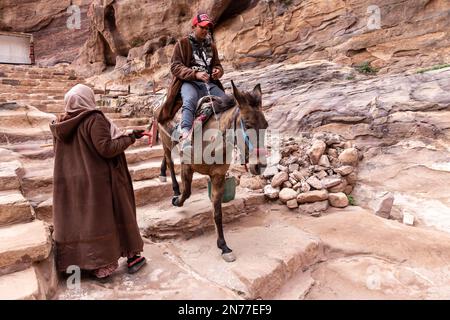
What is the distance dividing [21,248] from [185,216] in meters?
1.94

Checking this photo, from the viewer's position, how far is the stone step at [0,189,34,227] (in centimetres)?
296

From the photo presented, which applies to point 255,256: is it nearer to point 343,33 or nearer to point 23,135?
point 23,135

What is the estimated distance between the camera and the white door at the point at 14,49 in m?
19.6

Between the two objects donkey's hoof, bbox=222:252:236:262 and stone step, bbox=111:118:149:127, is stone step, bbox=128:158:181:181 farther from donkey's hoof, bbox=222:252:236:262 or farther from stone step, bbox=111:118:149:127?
donkey's hoof, bbox=222:252:236:262

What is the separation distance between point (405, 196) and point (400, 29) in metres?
4.12

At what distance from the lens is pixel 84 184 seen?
2559 millimetres

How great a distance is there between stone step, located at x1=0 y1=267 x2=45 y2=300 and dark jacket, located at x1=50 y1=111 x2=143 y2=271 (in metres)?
0.30

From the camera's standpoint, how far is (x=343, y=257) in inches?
140

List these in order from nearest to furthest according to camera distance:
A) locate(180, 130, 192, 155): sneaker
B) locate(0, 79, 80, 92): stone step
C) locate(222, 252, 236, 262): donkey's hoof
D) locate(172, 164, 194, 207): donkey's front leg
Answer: locate(222, 252, 236, 262): donkey's hoof
locate(180, 130, 192, 155): sneaker
locate(172, 164, 194, 207): donkey's front leg
locate(0, 79, 80, 92): stone step

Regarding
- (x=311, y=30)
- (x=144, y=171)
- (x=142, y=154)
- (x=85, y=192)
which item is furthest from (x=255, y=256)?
(x=311, y=30)

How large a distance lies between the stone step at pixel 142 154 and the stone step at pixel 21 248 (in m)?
2.93

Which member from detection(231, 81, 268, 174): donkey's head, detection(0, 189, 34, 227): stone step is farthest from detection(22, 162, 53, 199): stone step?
detection(231, 81, 268, 174): donkey's head

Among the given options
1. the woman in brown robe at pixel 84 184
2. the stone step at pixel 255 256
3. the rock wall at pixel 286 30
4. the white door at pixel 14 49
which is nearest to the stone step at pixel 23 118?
the woman in brown robe at pixel 84 184

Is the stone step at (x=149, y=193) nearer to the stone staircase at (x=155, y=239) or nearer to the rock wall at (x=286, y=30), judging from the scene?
the stone staircase at (x=155, y=239)
